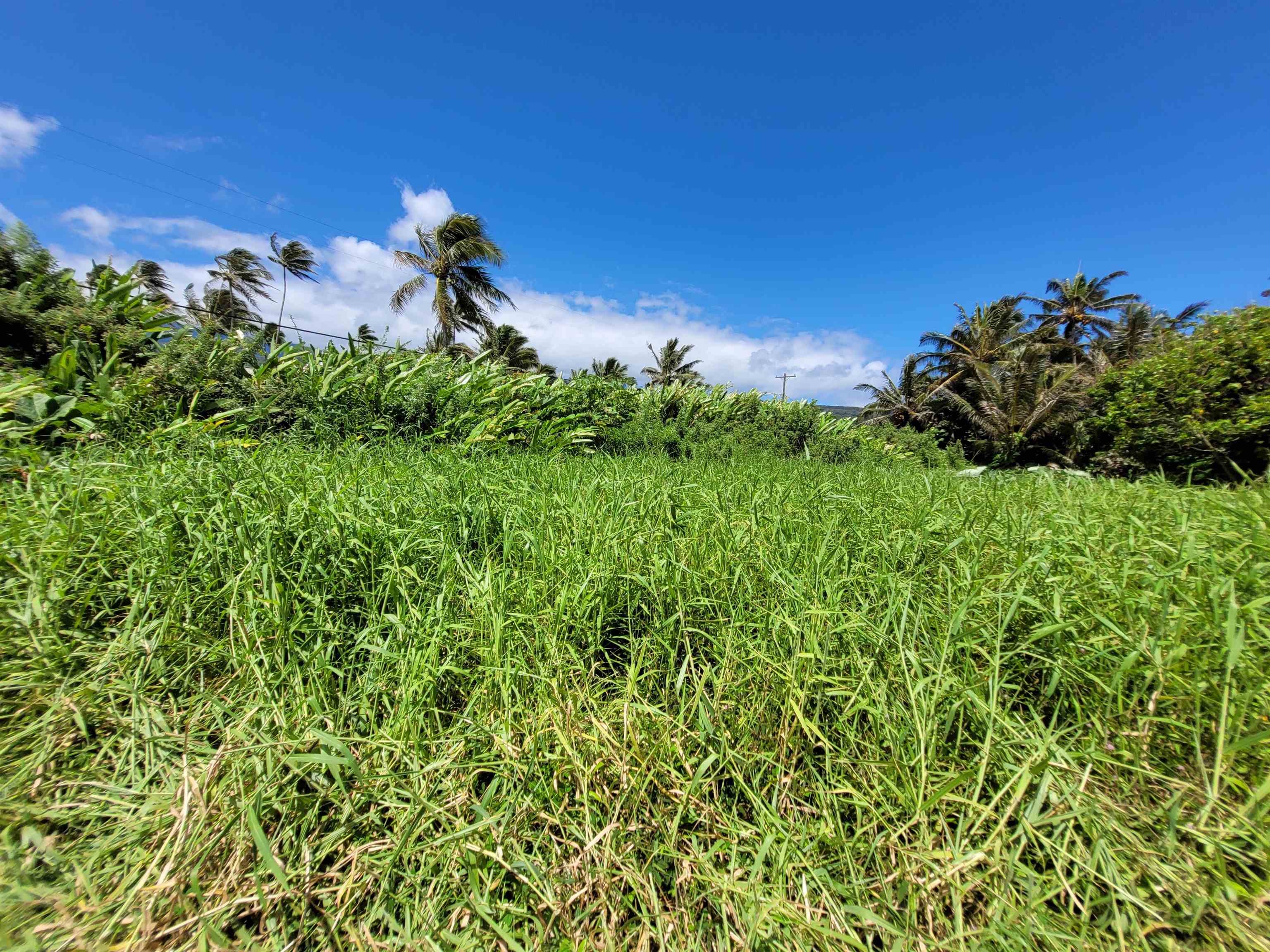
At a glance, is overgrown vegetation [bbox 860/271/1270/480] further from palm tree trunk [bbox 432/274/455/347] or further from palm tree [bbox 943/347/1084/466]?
palm tree trunk [bbox 432/274/455/347]

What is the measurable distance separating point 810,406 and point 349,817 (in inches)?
428

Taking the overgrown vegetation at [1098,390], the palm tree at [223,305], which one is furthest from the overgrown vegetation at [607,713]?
the palm tree at [223,305]

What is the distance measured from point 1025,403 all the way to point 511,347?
21569mm

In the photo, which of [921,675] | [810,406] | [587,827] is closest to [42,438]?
[587,827]

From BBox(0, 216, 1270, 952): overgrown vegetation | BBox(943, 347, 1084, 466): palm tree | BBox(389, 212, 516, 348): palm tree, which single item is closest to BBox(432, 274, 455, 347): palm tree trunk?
BBox(389, 212, 516, 348): palm tree

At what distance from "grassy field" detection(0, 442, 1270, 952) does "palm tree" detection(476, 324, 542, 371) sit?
20.4 m

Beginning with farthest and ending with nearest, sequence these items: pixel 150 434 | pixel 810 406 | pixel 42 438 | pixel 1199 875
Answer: pixel 810 406 < pixel 150 434 < pixel 42 438 < pixel 1199 875

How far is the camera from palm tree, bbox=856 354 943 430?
60.1 ft

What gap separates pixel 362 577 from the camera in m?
1.97

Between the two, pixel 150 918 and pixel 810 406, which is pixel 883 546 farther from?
pixel 810 406

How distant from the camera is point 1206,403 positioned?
6.47 meters

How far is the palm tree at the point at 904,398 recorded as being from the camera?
18.3m

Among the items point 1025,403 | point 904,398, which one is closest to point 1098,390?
point 1025,403

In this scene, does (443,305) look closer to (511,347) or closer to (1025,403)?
(511,347)
